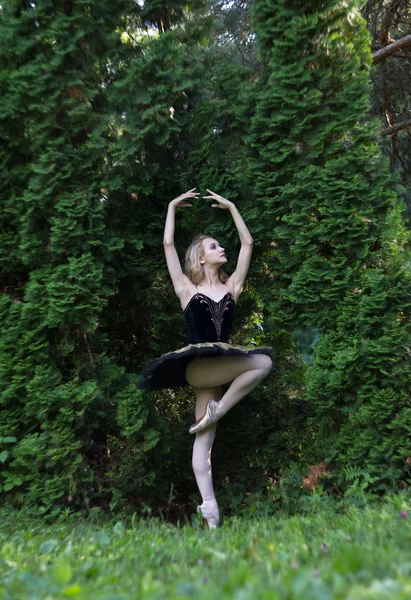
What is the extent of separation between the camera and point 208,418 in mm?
4426

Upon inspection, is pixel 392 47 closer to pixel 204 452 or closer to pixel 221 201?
pixel 221 201

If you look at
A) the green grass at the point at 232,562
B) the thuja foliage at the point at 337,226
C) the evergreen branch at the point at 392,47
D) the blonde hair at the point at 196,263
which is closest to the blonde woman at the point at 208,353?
the blonde hair at the point at 196,263

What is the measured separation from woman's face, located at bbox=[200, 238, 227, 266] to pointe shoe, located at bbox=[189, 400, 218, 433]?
1197mm

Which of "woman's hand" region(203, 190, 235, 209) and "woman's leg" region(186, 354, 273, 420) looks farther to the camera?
"woman's hand" region(203, 190, 235, 209)

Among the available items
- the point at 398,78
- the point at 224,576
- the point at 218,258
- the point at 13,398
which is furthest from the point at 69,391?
the point at 398,78

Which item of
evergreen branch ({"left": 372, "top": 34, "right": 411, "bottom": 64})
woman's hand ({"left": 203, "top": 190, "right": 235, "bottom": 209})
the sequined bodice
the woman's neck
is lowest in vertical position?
the sequined bodice

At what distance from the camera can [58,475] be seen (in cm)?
443

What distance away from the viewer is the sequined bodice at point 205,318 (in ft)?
15.2

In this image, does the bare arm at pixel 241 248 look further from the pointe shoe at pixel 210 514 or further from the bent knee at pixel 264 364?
the pointe shoe at pixel 210 514

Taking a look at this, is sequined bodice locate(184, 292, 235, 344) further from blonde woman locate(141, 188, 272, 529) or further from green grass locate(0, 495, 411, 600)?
green grass locate(0, 495, 411, 600)

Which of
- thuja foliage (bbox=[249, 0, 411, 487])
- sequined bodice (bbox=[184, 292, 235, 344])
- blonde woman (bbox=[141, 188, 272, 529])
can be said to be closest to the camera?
thuja foliage (bbox=[249, 0, 411, 487])

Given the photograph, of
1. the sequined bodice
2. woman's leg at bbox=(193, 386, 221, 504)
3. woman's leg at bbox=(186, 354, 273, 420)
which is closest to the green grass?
woman's leg at bbox=(193, 386, 221, 504)

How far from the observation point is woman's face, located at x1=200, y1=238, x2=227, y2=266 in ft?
15.7

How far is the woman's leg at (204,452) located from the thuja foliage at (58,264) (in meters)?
0.39
